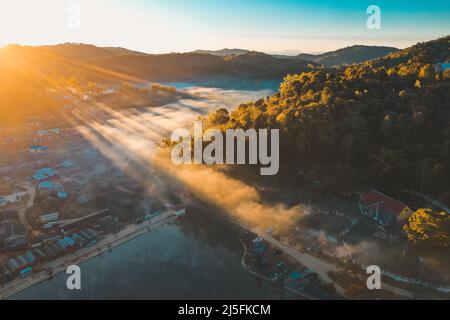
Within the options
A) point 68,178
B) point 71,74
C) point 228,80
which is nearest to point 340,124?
point 68,178

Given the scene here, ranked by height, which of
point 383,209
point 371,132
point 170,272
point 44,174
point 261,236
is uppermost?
point 371,132

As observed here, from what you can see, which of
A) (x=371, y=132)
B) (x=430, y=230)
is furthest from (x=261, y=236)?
(x=371, y=132)

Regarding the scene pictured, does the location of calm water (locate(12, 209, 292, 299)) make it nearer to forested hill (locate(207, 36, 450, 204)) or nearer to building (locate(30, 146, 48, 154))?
forested hill (locate(207, 36, 450, 204))
